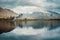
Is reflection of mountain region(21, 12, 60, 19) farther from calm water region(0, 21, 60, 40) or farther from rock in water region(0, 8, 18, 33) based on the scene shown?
rock in water region(0, 8, 18, 33)

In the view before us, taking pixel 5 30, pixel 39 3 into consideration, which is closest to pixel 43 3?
pixel 39 3

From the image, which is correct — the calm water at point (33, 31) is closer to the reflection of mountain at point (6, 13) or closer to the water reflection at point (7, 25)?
the water reflection at point (7, 25)

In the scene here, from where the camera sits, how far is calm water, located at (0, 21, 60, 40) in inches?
119

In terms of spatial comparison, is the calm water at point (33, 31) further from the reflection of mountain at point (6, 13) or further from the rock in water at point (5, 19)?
the reflection of mountain at point (6, 13)

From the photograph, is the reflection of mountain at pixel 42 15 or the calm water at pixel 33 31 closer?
the calm water at pixel 33 31

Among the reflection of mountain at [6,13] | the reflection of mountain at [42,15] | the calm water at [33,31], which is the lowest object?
the calm water at [33,31]

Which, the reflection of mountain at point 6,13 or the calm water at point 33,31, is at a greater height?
the reflection of mountain at point 6,13

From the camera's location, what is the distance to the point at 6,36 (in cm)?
305

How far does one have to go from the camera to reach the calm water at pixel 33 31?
3.02m

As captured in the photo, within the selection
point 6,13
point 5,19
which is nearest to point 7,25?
point 5,19

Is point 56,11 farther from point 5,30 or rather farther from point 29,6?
point 5,30

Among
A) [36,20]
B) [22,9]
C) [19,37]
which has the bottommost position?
[19,37]

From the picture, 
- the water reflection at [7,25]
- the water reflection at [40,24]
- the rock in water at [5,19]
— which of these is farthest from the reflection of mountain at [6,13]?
the water reflection at [40,24]

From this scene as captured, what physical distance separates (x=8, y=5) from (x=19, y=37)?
0.83 meters
